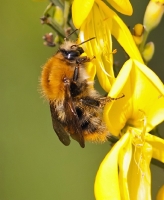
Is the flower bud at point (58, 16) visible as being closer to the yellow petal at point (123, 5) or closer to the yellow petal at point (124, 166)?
the yellow petal at point (123, 5)

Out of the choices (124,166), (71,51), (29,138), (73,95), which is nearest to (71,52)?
(71,51)

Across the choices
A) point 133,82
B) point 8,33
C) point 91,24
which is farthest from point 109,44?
point 8,33

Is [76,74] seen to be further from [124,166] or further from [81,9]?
[124,166]

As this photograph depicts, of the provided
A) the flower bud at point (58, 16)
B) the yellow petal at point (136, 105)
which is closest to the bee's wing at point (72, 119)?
the yellow petal at point (136, 105)

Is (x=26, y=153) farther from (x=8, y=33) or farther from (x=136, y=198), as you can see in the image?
(x=136, y=198)

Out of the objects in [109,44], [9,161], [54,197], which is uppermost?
[109,44]
